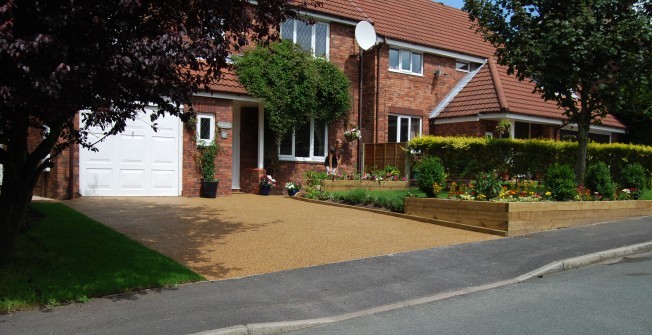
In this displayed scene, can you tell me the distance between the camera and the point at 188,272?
23.1 ft

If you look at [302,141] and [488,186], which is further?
[302,141]

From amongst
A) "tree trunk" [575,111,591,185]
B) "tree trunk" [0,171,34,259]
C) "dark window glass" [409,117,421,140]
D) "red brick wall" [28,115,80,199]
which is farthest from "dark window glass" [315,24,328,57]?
"tree trunk" [0,171,34,259]

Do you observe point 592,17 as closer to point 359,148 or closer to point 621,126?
point 359,148

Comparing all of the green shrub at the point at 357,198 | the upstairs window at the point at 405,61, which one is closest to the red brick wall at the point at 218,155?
the green shrub at the point at 357,198

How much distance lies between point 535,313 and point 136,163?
11.3 meters

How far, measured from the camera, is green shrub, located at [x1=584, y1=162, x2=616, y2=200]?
1316cm

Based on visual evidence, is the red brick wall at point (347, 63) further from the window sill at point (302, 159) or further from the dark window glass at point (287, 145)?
the dark window glass at point (287, 145)

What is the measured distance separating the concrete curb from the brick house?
31.8ft

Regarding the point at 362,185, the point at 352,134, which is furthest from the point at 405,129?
the point at 362,185

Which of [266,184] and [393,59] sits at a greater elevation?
[393,59]

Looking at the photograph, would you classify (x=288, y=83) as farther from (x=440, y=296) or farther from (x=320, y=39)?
(x=440, y=296)

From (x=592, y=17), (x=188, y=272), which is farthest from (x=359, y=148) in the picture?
(x=188, y=272)

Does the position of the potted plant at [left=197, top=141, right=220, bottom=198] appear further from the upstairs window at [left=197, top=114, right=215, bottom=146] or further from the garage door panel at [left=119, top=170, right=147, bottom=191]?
the garage door panel at [left=119, top=170, right=147, bottom=191]

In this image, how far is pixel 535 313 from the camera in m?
5.87
